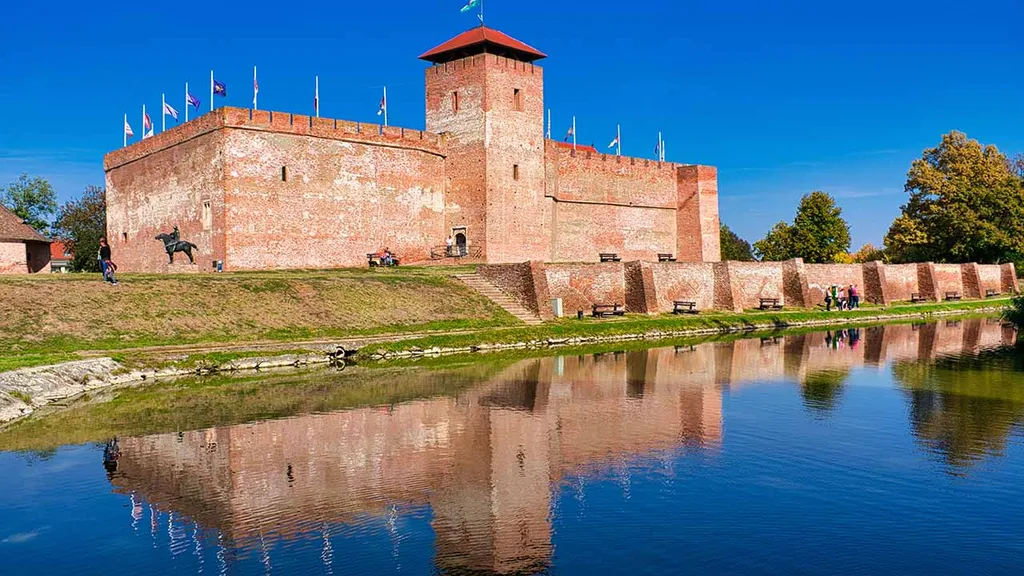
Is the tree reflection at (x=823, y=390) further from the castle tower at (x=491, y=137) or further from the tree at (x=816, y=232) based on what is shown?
the tree at (x=816, y=232)

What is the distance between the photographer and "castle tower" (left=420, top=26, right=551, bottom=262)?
34906mm

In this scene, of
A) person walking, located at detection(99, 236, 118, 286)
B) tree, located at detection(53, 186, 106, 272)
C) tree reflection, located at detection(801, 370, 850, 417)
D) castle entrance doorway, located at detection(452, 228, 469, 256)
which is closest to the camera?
tree reflection, located at detection(801, 370, 850, 417)

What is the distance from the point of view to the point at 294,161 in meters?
31.8

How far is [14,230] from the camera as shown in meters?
30.8

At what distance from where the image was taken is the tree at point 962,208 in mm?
46594

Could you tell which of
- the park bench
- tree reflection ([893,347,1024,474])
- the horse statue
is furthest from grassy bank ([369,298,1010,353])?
the horse statue

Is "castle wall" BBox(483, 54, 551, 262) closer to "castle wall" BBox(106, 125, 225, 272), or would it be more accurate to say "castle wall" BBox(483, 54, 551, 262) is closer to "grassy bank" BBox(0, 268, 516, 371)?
"grassy bank" BBox(0, 268, 516, 371)

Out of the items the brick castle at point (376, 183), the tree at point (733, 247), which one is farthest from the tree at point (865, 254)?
the brick castle at point (376, 183)

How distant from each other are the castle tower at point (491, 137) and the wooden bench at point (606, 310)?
254 inches

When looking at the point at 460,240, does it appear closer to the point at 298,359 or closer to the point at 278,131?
the point at 278,131

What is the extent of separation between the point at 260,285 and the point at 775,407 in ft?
50.4

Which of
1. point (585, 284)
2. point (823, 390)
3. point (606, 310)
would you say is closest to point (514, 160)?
point (585, 284)

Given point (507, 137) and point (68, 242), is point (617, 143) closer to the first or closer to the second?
point (507, 137)

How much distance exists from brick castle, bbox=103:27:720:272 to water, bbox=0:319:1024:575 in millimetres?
16379
